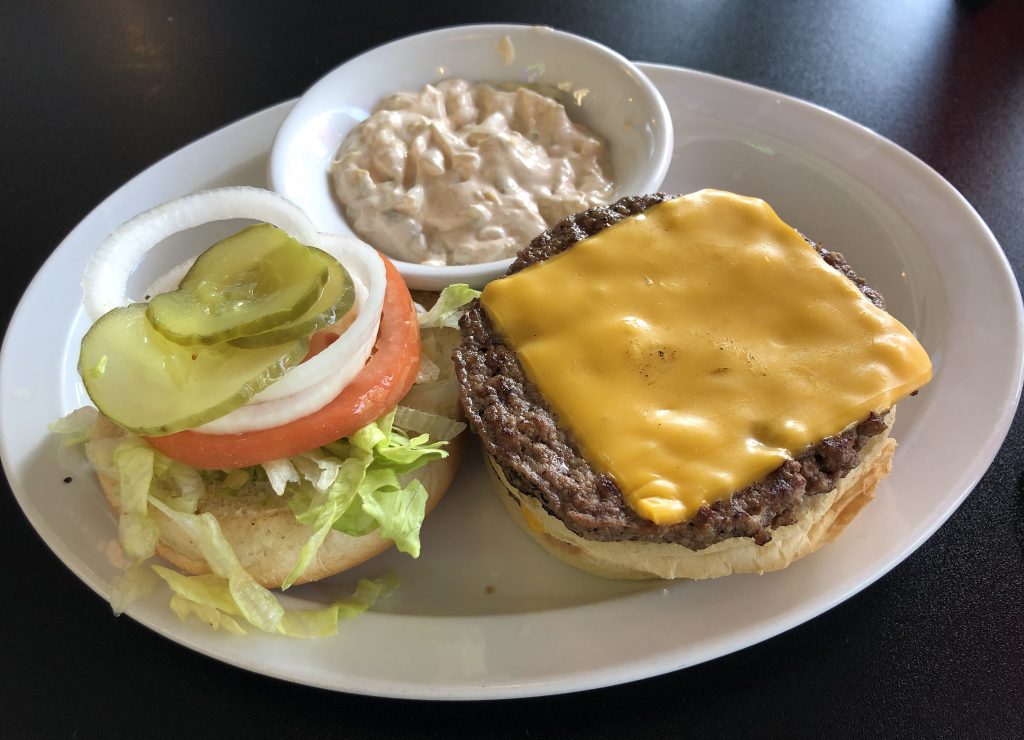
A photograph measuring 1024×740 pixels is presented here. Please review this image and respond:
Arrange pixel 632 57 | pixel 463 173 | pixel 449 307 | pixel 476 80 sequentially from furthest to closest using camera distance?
pixel 632 57
pixel 476 80
pixel 463 173
pixel 449 307

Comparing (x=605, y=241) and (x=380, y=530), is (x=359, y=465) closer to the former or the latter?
(x=380, y=530)

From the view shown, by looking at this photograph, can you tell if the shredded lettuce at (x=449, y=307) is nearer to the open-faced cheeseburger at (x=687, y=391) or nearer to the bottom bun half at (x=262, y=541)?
the open-faced cheeseburger at (x=687, y=391)

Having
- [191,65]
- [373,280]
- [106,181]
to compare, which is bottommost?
[106,181]

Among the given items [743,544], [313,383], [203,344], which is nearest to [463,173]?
[313,383]

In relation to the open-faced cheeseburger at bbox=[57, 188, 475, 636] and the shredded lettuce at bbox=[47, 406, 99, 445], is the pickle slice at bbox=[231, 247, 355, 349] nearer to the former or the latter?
the open-faced cheeseburger at bbox=[57, 188, 475, 636]

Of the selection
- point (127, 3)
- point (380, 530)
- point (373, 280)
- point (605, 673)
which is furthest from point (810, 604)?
point (127, 3)

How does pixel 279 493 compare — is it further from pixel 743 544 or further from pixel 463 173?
pixel 463 173

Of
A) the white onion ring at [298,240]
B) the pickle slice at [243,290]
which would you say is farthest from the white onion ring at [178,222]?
the pickle slice at [243,290]
